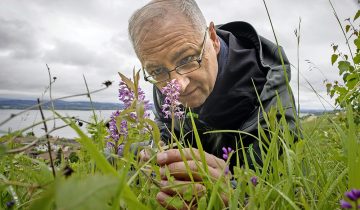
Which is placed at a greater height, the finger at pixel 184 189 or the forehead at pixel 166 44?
the forehead at pixel 166 44

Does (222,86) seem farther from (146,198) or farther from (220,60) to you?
(146,198)

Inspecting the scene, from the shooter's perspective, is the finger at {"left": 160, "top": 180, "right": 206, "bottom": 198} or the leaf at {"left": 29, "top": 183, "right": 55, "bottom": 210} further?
the finger at {"left": 160, "top": 180, "right": 206, "bottom": 198}

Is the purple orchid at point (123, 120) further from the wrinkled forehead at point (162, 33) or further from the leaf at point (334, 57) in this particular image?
the leaf at point (334, 57)

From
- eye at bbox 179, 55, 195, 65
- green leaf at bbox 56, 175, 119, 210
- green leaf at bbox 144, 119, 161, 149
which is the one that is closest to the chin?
eye at bbox 179, 55, 195, 65

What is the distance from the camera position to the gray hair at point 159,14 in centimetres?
384

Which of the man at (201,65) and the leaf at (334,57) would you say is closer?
Answer: the leaf at (334,57)

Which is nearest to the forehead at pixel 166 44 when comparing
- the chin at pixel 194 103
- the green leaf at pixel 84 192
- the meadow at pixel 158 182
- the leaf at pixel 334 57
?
the chin at pixel 194 103

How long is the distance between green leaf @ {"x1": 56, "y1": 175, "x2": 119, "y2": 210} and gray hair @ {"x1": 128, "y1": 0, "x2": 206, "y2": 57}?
351 centimetres

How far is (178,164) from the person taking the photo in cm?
141

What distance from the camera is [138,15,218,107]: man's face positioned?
3729mm

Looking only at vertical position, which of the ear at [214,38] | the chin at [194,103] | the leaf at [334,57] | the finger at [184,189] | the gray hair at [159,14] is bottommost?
the finger at [184,189]

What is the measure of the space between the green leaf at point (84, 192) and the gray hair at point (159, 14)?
351 cm

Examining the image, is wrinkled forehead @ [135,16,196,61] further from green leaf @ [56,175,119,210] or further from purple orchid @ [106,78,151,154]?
green leaf @ [56,175,119,210]

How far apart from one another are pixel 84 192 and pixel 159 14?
3.58 metres
